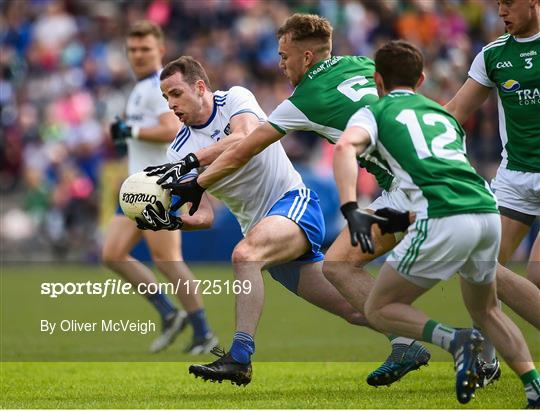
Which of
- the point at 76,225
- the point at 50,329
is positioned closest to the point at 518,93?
the point at 50,329

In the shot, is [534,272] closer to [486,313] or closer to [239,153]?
[486,313]

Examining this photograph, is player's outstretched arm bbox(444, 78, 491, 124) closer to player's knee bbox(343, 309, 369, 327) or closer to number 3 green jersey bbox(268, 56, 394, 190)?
number 3 green jersey bbox(268, 56, 394, 190)

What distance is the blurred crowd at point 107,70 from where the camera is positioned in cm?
1875

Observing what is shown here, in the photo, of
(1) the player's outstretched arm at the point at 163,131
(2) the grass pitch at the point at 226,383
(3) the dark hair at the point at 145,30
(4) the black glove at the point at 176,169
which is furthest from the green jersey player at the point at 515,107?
(3) the dark hair at the point at 145,30

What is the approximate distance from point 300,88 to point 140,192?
1.27 metres

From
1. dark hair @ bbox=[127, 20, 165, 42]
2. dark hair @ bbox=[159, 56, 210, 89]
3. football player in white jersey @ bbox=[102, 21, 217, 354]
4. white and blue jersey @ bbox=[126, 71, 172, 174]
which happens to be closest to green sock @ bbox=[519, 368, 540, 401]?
dark hair @ bbox=[159, 56, 210, 89]

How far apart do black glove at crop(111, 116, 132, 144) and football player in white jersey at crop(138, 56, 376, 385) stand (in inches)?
90.0

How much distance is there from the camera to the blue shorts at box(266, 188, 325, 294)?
7.57 metres

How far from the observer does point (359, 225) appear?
5918mm

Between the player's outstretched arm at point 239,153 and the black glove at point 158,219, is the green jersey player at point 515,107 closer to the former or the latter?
the player's outstretched arm at point 239,153

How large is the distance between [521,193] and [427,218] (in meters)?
1.85

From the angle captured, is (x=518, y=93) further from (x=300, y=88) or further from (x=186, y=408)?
(x=186, y=408)
